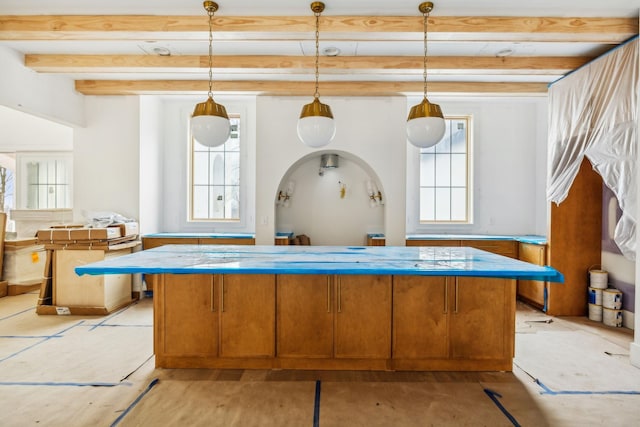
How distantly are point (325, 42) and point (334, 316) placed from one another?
2.82 metres

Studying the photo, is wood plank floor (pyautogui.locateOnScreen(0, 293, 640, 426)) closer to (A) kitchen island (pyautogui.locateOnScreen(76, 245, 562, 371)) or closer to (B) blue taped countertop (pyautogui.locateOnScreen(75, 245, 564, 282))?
(A) kitchen island (pyautogui.locateOnScreen(76, 245, 562, 371))

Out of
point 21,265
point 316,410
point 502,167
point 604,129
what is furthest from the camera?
point 502,167

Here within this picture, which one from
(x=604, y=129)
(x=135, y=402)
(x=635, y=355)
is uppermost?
(x=604, y=129)

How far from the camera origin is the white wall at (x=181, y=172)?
5836mm

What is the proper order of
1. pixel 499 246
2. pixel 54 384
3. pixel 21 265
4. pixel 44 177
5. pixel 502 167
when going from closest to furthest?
pixel 54 384 < pixel 499 246 < pixel 21 265 < pixel 502 167 < pixel 44 177

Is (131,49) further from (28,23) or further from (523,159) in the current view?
(523,159)

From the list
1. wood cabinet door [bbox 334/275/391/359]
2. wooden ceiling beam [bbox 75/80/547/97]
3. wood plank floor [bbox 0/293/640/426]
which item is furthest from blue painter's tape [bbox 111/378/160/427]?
wooden ceiling beam [bbox 75/80/547/97]

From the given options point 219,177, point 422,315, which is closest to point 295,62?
point 219,177

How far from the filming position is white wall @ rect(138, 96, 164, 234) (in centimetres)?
524

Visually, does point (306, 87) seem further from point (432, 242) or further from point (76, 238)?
point (76, 238)

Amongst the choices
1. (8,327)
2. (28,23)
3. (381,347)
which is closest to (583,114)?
(381,347)

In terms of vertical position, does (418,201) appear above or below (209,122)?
below

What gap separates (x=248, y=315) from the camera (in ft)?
9.47

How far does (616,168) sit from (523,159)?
2513 millimetres
